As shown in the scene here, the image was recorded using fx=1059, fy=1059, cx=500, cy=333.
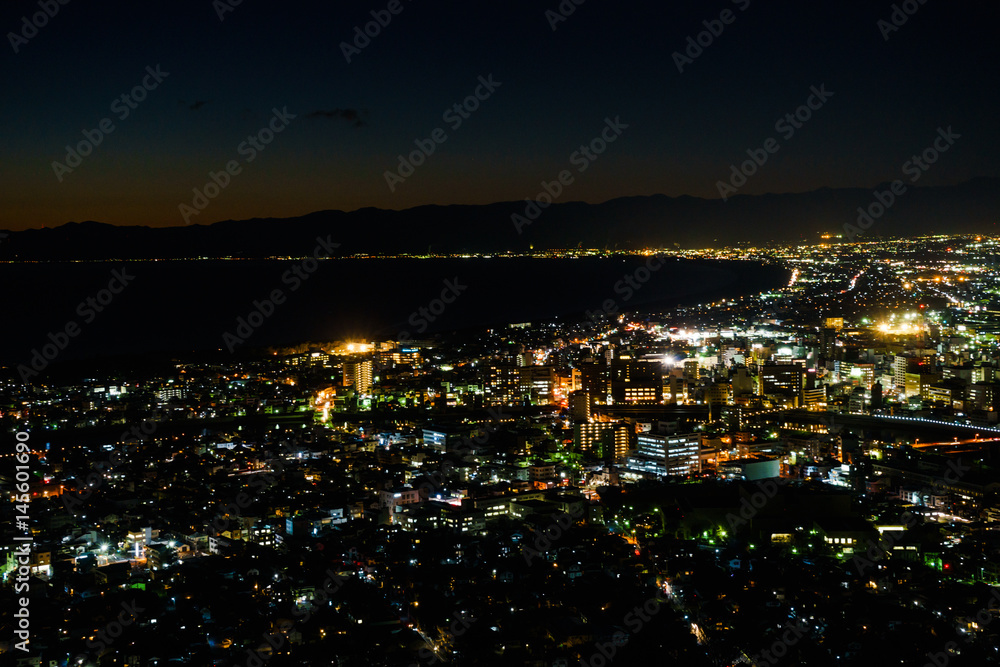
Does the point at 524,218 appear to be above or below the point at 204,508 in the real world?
above

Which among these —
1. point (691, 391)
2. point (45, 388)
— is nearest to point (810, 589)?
point (691, 391)

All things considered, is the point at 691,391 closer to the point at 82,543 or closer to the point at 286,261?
the point at 82,543

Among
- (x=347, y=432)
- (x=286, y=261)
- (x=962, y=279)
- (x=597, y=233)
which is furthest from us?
(x=597, y=233)

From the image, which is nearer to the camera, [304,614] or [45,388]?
[304,614]

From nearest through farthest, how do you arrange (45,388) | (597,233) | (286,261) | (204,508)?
(204,508) → (45,388) → (286,261) → (597,233)

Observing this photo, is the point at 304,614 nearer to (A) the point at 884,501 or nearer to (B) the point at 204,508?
(B) the point at 204,508

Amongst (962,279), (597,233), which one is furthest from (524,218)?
(962,279)
